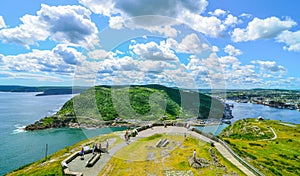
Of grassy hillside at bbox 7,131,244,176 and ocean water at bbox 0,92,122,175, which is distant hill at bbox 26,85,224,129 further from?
grassy hillside at bbox 7,131,244,176

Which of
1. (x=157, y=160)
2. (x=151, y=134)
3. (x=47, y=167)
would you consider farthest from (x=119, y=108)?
(x=157, y=160)

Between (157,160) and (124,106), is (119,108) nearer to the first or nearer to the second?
(124,106)

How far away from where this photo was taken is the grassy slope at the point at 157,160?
23.3 metres

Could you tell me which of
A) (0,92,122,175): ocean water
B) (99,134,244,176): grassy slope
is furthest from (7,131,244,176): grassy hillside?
(0,92,122,175): ocean water

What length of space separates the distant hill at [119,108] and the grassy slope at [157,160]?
9535 centimetres

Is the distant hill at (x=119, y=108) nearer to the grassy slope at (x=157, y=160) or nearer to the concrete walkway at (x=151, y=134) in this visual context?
the concrete walkway at (x=151, y=134)

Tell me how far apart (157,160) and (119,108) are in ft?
392

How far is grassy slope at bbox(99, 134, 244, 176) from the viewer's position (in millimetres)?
23344

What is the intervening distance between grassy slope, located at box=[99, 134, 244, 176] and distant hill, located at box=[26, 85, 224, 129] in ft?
313

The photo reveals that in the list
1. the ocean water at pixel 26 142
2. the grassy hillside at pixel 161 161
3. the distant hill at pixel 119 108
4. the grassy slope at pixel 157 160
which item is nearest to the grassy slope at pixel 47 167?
the grassy hillside at pixel 161 161

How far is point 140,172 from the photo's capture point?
75.4ft

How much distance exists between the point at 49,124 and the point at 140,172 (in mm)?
105430

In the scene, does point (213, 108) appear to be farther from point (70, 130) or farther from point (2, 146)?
point (2, 146)

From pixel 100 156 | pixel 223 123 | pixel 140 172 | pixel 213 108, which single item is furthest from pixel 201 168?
pixel 213 108
